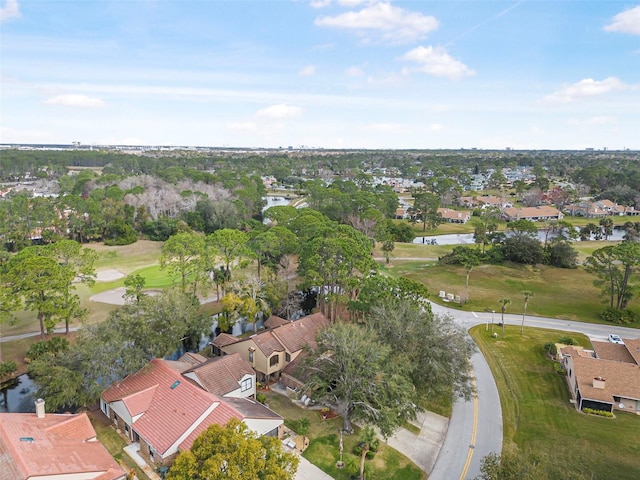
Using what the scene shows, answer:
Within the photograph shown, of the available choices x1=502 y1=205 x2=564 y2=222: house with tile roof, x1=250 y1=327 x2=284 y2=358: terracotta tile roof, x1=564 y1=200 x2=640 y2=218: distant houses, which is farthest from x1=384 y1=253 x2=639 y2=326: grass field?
x1=564 y1=200 x2=640 y2=218: distant houses

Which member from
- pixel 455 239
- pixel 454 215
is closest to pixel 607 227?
pixel 455 239

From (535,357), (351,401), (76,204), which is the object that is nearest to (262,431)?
(351,401)

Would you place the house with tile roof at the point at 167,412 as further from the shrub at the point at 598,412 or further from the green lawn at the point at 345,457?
the shrub at the point at 598,412

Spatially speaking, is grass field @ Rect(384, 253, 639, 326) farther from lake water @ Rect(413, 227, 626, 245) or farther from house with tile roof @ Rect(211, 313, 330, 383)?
house with tile roof @ Rect(211, 313, 330, 383)

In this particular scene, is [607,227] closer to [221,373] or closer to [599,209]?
[599,209]

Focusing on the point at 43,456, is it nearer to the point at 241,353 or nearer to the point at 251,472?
the point at 251,472
